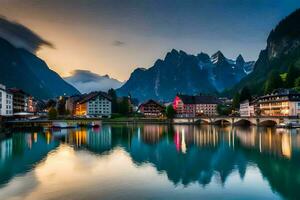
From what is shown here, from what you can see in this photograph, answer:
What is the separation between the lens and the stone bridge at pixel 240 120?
114 metres

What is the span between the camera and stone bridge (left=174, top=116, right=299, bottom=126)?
375 ft

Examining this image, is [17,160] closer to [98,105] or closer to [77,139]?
[77,139]


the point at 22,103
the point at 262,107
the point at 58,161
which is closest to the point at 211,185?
the point at 58,161

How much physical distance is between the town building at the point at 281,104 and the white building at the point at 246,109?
39.8 ft

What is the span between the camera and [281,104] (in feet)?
436

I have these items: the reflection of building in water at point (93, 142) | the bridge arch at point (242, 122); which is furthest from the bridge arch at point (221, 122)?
the reflection of building in water at point (93, 142)

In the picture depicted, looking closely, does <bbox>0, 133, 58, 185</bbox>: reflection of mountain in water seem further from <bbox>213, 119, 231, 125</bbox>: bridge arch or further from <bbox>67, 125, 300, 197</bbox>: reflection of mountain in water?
<bbox>213, 119, 231, 125</bbox>: bridge arch

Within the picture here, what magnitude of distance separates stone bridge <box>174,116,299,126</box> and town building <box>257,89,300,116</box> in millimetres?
8819

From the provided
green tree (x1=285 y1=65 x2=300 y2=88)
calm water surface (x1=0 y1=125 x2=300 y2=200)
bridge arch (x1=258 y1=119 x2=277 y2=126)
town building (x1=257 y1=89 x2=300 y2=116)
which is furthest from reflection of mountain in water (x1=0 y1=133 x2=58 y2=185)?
green tree (x1=285 y1=65 x2=300 y2=88)

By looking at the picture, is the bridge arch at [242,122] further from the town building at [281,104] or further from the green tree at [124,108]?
the green tree at [124,108]

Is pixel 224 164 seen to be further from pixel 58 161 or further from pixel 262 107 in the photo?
pixel 262 107

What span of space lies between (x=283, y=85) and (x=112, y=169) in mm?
152780

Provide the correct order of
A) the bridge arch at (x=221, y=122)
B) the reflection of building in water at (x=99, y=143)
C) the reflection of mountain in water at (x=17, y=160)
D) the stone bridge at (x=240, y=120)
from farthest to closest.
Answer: the bridge arch at (x=221, y=122) → the stone bridge at (x=240, y=120) → the reflection of building in water at (x=99, y=143) → the reflection of mountain in water at (x=17, y=160)

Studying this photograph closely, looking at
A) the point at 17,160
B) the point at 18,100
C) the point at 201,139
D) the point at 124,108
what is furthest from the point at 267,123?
the point at 17,160
